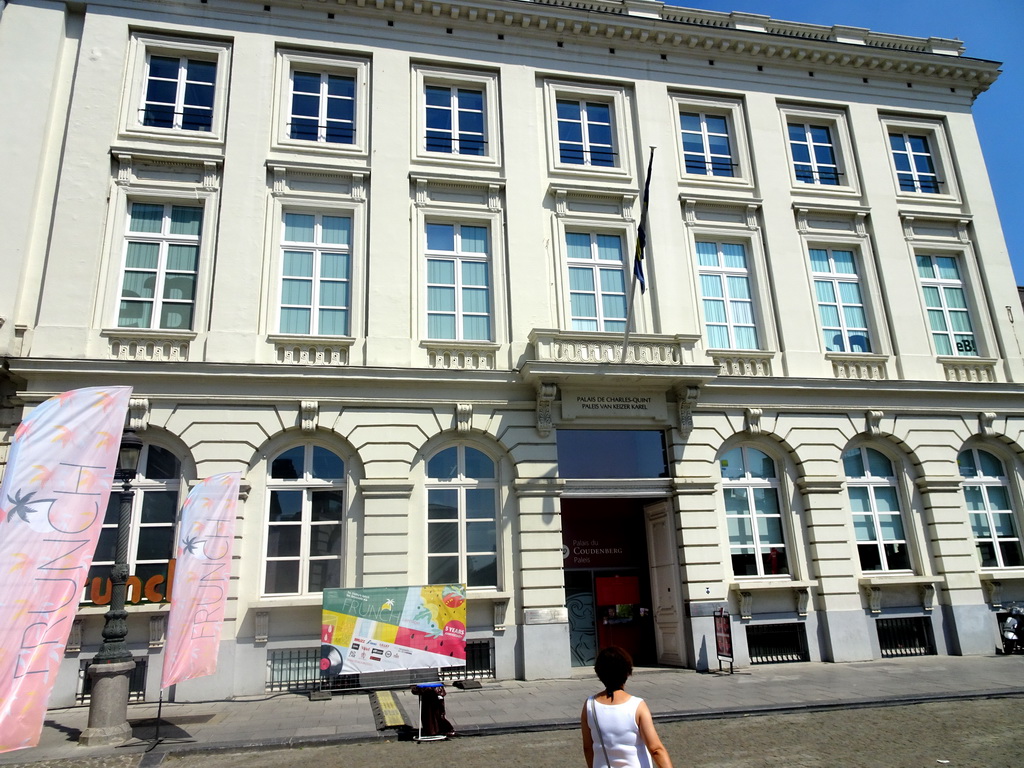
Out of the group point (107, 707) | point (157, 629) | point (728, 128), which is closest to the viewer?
point (107, 707)

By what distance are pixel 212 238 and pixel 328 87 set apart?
5315 millimetres

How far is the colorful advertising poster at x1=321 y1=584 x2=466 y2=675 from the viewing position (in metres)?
13.2

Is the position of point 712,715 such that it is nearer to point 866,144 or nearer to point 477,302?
point 477,302

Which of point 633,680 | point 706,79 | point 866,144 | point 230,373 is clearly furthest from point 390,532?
point 866,144

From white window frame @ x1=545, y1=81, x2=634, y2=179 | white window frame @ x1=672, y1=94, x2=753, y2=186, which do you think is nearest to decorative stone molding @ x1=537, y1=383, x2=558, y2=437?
white window frame @ x1=545, y1=81, x2=634, y2=179

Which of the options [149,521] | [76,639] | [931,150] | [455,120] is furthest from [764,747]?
[931,150]

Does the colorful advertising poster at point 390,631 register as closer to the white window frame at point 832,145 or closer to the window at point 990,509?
the window at point 990,509

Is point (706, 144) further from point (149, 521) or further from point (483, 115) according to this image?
point (149, 521)

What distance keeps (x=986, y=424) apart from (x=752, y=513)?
734cm

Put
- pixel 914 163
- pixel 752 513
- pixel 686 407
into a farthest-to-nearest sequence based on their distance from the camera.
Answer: pixel 914 163
pixel 752 513
pixel 686 407

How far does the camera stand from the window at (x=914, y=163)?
2158 cm

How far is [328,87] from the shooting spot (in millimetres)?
18453

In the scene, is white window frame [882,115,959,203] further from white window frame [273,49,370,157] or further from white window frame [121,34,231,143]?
white window frame [121,34,231,143]

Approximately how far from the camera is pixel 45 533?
8.01m
